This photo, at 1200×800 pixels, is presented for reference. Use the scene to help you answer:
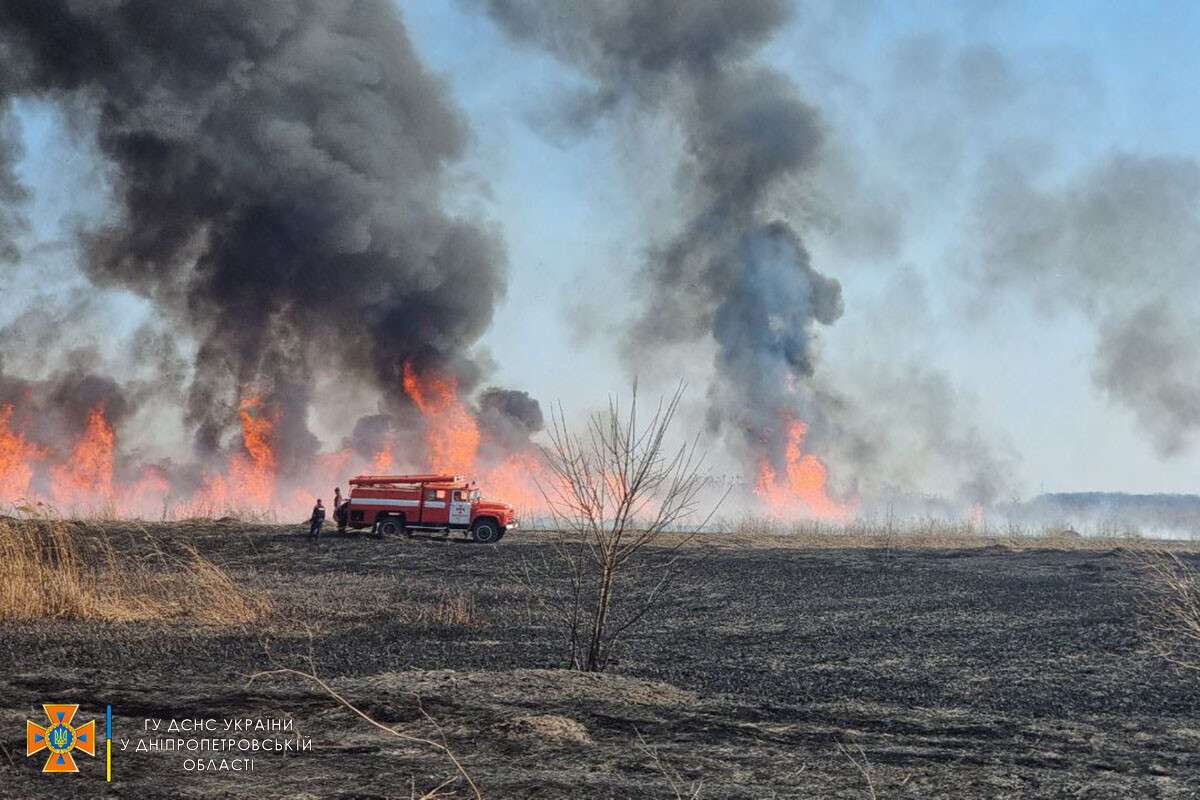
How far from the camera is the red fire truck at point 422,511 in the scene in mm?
29672

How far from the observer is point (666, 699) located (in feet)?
23.5

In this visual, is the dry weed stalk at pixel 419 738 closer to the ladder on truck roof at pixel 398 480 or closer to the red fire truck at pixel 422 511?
the red fire truck at pixel 422 511

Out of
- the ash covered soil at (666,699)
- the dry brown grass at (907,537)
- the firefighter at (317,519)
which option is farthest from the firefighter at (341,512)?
the ash covered soil at (666,699)

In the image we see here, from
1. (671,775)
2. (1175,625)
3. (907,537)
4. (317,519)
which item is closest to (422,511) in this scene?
(317,519)

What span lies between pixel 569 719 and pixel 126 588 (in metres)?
10.6

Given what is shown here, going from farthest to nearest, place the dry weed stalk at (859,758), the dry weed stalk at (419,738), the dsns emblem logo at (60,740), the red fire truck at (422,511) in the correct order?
1. the red fire truck at (422,511)
2. the dry weed stalk at (859,758)
3. the dsns emblem logo at (60,740)
4. the dry weed stalk at (419,738)

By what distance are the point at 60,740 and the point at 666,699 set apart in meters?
4.04

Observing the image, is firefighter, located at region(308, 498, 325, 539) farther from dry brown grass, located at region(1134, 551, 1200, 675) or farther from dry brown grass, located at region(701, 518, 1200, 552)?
dry brown grass, located at region(1134, 551, 1200, 675)

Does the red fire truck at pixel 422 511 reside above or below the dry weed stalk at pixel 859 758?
above

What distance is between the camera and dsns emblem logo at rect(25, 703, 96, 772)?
493 cm

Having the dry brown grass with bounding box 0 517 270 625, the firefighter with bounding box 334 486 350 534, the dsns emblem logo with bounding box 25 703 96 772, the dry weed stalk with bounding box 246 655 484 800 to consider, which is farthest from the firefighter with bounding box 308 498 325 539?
the dsns emblem logo with bounding box 25 703 96 772

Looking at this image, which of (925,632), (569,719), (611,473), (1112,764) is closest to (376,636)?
(611,473)

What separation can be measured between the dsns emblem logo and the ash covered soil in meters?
0.08

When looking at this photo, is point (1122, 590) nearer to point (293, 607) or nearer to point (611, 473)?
point (611, 473)
